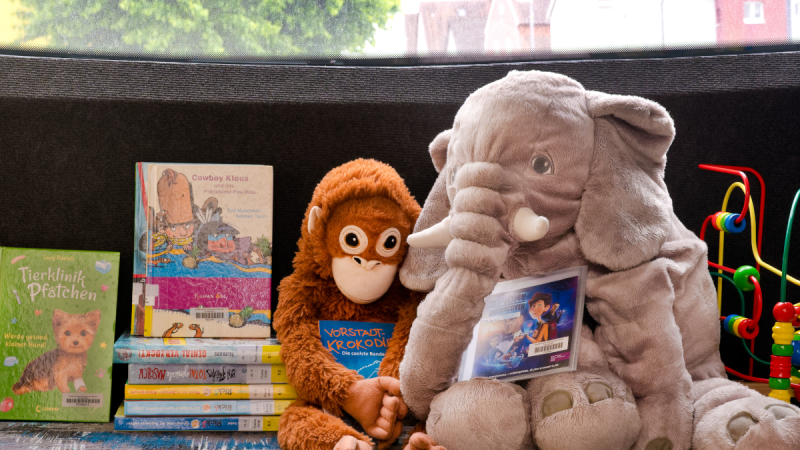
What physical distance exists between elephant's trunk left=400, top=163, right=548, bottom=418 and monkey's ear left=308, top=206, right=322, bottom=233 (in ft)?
0.77

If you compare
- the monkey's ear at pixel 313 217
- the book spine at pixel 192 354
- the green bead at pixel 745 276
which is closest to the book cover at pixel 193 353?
the book spine at pixel 192 354

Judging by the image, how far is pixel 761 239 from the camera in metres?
1.25

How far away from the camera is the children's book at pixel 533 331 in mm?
896

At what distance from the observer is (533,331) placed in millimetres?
909

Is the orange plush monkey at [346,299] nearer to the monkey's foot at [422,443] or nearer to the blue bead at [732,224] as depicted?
the monkey's foot at [422,443]

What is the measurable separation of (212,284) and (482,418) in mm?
568

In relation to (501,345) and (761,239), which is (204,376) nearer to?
(501,345)

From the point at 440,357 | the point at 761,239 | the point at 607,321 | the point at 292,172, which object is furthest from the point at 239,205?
the point at 761,239

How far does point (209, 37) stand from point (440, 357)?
0.87m

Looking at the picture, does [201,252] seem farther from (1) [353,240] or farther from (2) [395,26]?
(2) [395,26]

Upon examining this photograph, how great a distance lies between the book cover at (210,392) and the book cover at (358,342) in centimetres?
11

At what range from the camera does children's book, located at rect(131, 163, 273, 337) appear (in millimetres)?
1130

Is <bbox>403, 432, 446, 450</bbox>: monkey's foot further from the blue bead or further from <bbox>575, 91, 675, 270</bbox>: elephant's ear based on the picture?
the blue bead

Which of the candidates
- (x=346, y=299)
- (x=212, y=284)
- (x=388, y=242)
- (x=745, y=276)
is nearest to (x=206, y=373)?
(x=212, y=284)
